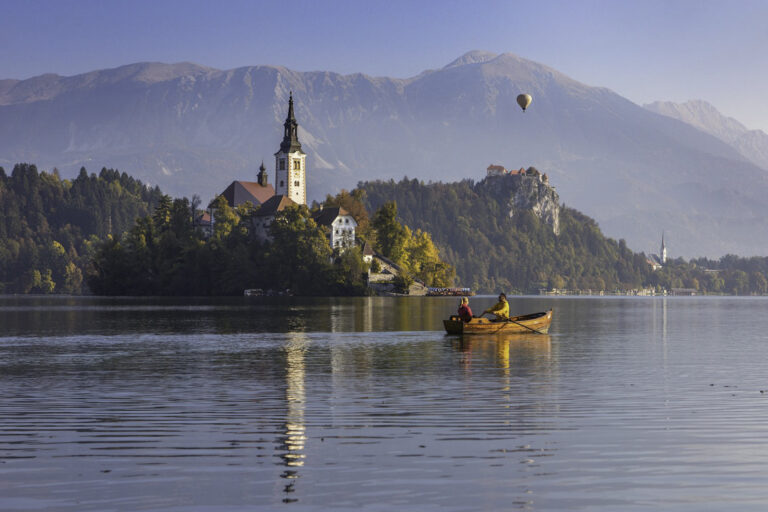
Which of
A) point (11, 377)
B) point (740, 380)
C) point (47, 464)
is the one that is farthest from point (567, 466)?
point (11, 377)

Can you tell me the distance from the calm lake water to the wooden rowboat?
13.7 meters

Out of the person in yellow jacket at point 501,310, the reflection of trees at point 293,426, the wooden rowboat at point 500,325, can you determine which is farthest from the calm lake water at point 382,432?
the person in yellow jacket at point 501,310

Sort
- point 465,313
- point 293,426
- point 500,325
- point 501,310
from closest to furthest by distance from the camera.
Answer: point 293,426 < point 465,313 < point 500,325 < point 501,310

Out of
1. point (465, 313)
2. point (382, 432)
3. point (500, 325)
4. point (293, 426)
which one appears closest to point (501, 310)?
point (500, 325)

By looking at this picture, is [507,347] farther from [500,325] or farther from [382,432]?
[382,432]

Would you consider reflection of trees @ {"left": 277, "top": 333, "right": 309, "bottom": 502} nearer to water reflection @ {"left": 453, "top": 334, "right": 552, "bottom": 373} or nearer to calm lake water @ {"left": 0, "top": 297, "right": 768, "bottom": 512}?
calm lake water @ {"left": 0, "top": 297, "right": 768, "bottom": 512}

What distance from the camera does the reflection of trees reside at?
1814 cm

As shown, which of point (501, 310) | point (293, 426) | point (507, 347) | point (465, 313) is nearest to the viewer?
point (293, 426)

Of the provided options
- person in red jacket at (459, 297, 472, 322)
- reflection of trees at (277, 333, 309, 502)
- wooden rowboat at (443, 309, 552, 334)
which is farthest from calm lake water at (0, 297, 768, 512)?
person in red jacket at (459, 297, 472, 322)

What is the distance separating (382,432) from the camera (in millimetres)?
22750

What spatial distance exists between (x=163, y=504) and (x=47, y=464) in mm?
4284

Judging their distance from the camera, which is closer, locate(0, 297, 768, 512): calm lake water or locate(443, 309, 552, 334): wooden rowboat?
locate(0, 297, 768, 512): calm lake water

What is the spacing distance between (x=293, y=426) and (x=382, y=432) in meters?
2.33

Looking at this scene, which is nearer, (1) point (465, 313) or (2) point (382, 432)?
(2) point (382, 432)
